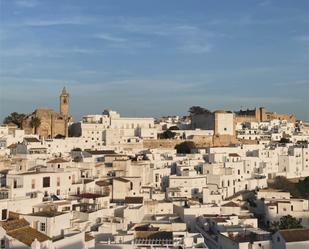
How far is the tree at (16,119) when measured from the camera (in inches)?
1507

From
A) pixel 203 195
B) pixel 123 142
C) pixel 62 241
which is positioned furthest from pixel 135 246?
pixel 123 142

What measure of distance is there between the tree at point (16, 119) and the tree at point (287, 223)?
2497 cm

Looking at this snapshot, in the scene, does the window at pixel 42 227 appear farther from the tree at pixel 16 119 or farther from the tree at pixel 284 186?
the tree at pixel 16 119

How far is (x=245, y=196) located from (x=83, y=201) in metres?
8.94

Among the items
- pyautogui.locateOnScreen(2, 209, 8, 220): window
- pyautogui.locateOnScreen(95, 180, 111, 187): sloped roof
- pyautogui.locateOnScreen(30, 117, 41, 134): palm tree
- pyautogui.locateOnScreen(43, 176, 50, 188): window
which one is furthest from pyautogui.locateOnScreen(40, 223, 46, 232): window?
pyautogui.locateOnScreen(30, 117, 41, 134): palm tree

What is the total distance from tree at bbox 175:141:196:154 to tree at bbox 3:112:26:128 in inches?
456

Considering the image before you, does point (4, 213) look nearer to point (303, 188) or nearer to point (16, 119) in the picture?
point (303, 188)

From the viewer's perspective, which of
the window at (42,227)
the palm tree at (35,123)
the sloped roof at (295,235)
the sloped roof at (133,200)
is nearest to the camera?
the window at (42,227)

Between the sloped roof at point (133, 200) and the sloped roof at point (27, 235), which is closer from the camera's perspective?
the sloped roof at point (27, 235)

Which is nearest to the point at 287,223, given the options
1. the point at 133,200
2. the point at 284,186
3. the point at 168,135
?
the point at 133,200

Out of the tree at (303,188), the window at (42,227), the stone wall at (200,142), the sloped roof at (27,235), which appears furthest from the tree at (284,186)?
the sloped roof at (27,235)

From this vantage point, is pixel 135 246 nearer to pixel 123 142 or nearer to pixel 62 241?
pixel 62 241

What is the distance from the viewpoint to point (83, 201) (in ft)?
55.7

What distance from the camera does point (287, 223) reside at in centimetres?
1688
